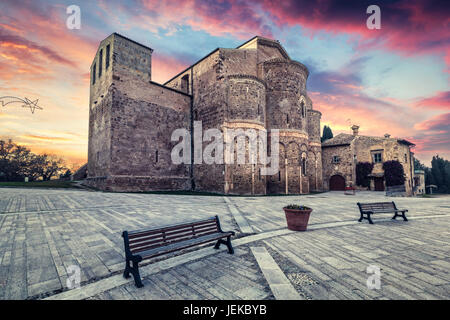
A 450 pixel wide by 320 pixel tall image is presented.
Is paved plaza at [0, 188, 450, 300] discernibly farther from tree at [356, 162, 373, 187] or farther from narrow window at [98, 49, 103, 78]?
tree at [356, 162, 373, 187]

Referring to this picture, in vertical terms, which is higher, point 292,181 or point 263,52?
point 263,52

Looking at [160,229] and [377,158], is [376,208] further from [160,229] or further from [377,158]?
[377,158]

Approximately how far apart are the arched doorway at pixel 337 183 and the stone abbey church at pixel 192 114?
10.1 meters

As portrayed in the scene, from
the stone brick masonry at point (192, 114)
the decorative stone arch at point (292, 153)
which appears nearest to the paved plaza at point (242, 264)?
the stone brick masonry at point (192, 114)

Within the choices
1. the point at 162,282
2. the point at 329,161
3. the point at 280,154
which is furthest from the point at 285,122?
the point at 162,282

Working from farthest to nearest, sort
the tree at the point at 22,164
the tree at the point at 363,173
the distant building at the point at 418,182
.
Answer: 1. the distant building at the point at 418,182
2. the tree at the point at 22,164
3. the tree at the point at 363,173

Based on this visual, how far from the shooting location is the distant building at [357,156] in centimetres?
2653

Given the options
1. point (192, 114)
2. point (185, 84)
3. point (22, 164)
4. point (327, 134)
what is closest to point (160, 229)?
point (192, 114)

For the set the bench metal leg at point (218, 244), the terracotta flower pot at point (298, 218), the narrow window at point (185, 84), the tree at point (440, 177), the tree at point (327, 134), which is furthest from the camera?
the tree at point (440, 177)

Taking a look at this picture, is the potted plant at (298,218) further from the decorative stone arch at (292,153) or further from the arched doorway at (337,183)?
the arched doorway at (337,183)

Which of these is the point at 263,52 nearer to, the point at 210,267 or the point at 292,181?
the point at 292,181

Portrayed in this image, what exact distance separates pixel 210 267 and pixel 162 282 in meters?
0.85

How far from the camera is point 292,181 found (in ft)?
67.7
